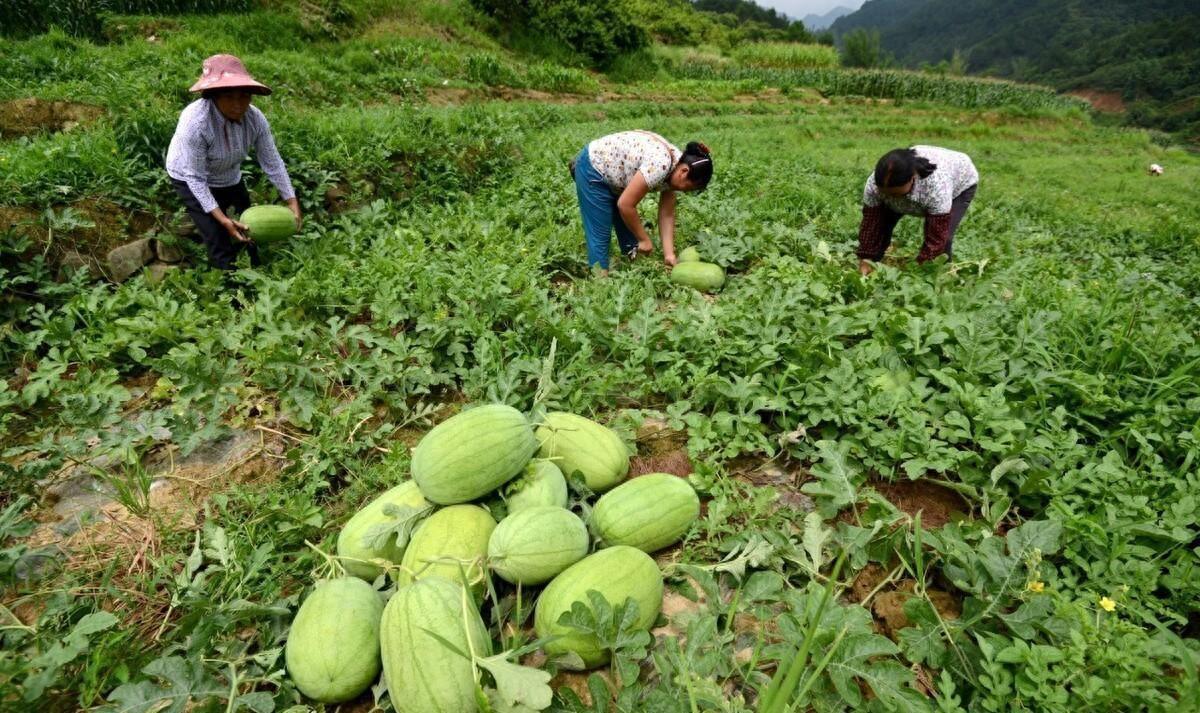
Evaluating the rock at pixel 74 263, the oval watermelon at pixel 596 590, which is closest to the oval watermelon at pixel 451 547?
the oval watermelon at pixel 596 590

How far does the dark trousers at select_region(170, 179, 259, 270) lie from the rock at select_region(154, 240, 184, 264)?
0.24 metres

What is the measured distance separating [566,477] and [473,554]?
54 cm

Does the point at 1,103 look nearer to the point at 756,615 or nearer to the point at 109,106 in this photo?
the point at 109,106

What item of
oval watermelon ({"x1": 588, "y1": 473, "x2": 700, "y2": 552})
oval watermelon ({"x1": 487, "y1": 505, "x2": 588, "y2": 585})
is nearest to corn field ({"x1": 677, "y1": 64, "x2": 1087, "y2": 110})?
oval watermelon ({"x1": 588, "y1": 473, "x2": 700, "y2": 552})

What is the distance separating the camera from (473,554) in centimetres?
188

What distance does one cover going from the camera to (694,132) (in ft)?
49.4

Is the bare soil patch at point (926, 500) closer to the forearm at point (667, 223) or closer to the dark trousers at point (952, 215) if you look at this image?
the forearm at point (667, 223)

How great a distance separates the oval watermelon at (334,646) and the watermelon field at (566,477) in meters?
0.01

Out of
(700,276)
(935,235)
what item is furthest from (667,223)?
(935,235)

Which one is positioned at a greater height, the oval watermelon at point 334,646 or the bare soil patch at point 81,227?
the bare soil patch at point 81,227

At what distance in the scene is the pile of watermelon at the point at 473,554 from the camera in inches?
63.1

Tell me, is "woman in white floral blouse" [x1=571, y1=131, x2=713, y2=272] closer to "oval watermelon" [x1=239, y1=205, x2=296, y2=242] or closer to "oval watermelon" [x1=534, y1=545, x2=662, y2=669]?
"oval watermelon" [x1=239, y1=205, x2=296, y2=242]

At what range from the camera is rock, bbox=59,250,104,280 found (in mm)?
4211

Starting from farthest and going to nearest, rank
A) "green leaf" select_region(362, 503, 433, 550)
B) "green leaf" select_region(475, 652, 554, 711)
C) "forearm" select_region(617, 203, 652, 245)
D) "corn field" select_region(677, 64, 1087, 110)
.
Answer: "corn field" select_region(677, 64, 1087, 110) < "forearm" select_region(617, 203, 652, 245) < "green leaf" select_region(362, 503, 433, 550) < "green leaf" select_region(475, 652, 554, 711)
